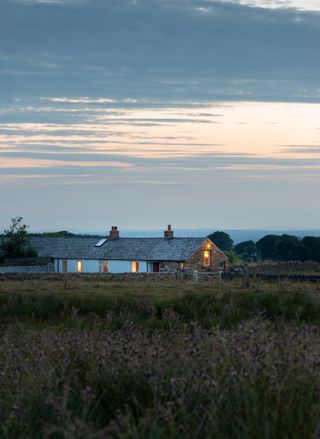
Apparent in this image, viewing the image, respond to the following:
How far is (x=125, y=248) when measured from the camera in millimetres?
62688

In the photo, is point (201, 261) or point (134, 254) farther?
point (134, 254)

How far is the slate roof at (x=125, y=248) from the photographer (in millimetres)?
59688

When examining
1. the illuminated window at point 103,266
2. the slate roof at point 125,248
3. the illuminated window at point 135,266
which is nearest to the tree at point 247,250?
the slate roof at point 125,248

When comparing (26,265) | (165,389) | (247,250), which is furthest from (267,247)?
(165,389)

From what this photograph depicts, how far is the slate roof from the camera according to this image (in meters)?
59.7

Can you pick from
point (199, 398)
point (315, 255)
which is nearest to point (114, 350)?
point (199, 398)

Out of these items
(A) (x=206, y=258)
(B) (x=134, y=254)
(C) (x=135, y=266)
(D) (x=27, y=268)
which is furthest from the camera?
(A) (x=206, y=258)

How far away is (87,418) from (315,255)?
74.0m

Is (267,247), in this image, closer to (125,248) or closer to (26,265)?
(125,248)

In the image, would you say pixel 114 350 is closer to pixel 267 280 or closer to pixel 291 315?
pixel 291 315

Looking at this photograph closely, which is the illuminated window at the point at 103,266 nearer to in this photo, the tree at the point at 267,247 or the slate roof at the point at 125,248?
the slate roof at the point at 125,248

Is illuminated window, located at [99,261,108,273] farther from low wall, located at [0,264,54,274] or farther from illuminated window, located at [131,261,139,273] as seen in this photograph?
low wall, located at [0,264,54,274]

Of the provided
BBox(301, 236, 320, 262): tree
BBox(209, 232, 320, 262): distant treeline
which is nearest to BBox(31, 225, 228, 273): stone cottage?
BBox(209, 232, 320, 262): distant treeline

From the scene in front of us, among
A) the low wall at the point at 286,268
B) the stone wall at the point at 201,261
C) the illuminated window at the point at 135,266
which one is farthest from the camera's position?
the illuminated window at the point at 135,266
